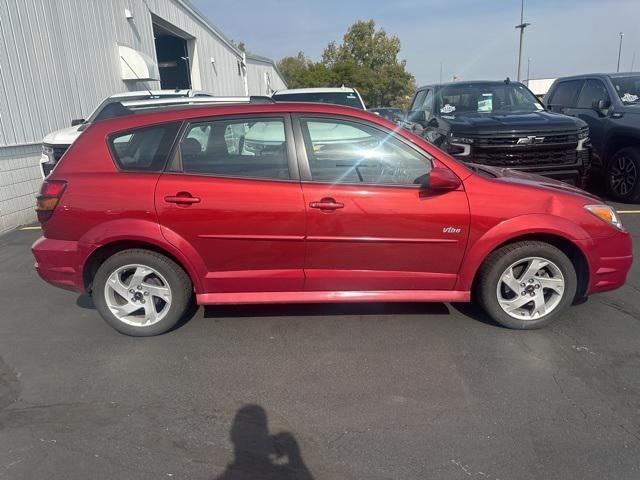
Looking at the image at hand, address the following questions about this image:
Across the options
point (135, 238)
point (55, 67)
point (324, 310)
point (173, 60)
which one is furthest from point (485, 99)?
point (173, 60)

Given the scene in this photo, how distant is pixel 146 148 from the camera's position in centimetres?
358

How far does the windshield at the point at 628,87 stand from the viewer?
770 cm

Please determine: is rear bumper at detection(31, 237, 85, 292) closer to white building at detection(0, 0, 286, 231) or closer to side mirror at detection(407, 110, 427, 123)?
white building at detection(0, 0, 286, 231)

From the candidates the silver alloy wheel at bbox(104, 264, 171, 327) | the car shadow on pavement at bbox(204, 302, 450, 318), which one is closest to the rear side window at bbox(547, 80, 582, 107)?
the car shadow on pavement at bbox(204, 302, 450, 318)

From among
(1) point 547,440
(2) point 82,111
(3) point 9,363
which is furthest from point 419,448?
(2) point 82,111

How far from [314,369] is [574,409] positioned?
1.60m

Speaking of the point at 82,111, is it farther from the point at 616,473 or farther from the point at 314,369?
the point at 616,473

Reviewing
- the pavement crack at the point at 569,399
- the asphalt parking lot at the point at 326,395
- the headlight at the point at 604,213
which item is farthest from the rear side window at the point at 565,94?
the pavement crack at the point at 569,399

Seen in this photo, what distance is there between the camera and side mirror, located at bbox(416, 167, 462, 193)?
3.35 meters

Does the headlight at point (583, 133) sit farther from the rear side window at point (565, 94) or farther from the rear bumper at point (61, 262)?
the rear bumper at point (61, 262)

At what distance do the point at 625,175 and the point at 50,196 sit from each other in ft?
26.3

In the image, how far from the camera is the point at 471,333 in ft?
12.2

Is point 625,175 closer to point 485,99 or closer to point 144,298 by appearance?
point 485,99

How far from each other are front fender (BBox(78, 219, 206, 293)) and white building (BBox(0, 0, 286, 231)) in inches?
198
